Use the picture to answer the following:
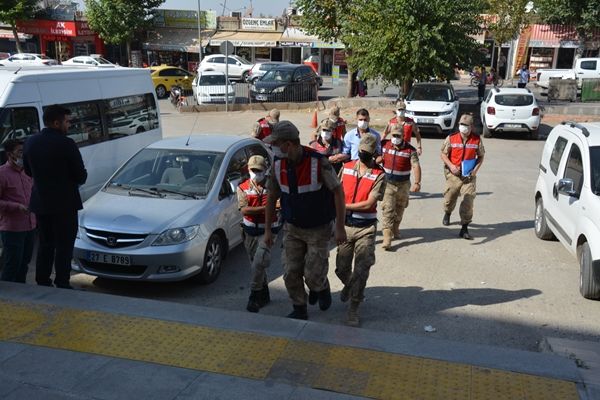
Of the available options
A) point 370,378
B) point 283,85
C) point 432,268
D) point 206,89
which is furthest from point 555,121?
point 370,378

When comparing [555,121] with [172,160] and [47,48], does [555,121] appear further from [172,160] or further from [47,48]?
[47,48]

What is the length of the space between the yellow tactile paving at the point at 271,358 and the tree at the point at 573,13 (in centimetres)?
3811

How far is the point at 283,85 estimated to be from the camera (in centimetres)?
→ 2630

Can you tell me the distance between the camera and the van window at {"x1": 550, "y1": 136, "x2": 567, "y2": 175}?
816 centimetres

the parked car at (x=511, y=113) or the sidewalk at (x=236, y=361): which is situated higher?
the parked car at (x=511, y=113)

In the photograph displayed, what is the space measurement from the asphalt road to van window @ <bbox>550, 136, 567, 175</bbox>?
1.14 m

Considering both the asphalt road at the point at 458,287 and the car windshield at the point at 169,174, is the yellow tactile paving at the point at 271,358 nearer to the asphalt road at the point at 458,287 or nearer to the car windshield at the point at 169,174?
the asphalt road at the point at 458,287

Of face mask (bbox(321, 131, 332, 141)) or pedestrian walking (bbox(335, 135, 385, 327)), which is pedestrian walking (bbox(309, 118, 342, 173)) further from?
pedestrian walking (bbox(335, 135, 385, 327))

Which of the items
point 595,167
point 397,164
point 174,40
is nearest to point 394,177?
point 397,164

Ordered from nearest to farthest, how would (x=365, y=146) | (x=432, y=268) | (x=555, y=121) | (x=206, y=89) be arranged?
(x=365, y=146), (x=432, y=268), (x=555, y=121), (x=206, y=89)

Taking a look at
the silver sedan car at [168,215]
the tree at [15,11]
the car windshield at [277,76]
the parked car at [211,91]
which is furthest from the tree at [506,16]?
the tree at [15,11]

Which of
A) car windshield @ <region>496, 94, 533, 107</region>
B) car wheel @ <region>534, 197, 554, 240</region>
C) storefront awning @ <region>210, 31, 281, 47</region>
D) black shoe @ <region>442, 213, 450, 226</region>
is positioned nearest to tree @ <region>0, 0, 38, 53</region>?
storefront awning @ <region>210, 31, 281, 47</region>

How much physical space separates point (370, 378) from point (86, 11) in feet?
151

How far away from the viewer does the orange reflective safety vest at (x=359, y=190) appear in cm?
566
